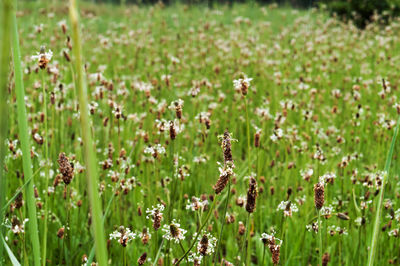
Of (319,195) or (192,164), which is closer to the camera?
(319,195)

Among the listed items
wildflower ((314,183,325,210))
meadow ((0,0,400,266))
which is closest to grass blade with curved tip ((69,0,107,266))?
meadow ((0,0,400,266))

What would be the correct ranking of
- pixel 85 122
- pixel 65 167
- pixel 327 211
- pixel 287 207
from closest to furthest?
pixel 85 122 → pixel 65 167 → pixel 287 207 → pixel 327 211

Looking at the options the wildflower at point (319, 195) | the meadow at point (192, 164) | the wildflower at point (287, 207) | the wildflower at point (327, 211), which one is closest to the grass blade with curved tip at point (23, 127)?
the meadow at point (192, 164)

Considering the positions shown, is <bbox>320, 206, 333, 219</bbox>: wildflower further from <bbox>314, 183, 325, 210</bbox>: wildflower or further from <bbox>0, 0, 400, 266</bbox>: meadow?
<bbox>314, 183, 325, 210</bbox>: wildflower

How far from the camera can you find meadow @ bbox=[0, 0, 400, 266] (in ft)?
3.45

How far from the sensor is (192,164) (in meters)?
2.91

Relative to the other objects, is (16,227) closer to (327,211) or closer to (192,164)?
(327,211)

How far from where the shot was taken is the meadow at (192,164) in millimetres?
1051

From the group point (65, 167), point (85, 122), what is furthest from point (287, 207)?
point (85, 122)

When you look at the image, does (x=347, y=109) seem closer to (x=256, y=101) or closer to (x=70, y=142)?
(x=256, y=101)

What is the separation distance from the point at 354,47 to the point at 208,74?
3.02m

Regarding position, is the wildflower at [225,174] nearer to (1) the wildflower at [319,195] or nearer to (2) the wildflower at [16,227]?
(1) the wildflower at [319,195]

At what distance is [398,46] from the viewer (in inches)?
289

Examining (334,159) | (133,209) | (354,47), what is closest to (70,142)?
(133,209)
